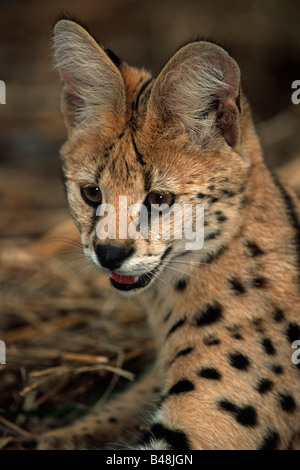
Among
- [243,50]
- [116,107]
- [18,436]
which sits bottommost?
[18,436]

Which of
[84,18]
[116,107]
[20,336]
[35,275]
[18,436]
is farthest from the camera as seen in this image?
[84,18]

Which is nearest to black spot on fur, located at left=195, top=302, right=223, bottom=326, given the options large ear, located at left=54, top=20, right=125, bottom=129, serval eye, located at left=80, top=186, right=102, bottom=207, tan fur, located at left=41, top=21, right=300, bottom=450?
tan fur, located at left=41, top=21, right=300, bottom=450

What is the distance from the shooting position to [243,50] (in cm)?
590

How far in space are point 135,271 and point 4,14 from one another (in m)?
5.21

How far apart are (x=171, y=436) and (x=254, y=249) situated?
76cm

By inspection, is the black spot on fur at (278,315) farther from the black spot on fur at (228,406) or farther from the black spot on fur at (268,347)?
the black spot on fur at (228,406)

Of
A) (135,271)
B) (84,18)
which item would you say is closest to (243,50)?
(84,18)

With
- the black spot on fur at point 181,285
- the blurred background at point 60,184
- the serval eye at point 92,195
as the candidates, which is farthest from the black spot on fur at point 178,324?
the serval eye at point 92,195

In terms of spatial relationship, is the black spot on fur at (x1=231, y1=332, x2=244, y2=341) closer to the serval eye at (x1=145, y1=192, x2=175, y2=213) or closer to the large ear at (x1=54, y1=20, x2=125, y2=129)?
the serval eye at (x1=145, y1=192, x2=175, y2=213)

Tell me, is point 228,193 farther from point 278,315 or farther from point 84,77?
point 84,77

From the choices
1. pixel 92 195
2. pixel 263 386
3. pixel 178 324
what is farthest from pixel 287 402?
pixel 92 195

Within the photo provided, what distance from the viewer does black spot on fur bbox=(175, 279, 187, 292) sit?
2.48 meters

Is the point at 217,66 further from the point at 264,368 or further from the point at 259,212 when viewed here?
the point at 264,368

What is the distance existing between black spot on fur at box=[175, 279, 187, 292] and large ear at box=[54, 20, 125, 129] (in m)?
0.70
